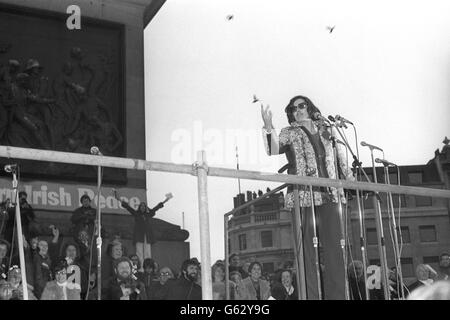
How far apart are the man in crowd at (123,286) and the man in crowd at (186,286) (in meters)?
0.23

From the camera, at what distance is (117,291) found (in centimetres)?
512

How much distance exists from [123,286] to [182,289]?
0.47 metres

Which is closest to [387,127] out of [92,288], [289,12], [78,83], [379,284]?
[289,12]

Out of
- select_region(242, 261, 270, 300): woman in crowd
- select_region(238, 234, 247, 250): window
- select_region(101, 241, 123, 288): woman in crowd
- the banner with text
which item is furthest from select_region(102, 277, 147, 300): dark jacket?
the banner with text

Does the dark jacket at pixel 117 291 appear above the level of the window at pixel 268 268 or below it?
below

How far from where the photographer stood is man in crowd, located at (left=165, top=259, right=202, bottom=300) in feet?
16.9

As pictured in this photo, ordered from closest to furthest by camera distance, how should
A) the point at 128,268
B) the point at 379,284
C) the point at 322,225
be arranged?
the point at 322,225 < the point at 128,268 < the point at 379,284

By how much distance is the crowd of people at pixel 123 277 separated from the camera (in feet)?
16.8

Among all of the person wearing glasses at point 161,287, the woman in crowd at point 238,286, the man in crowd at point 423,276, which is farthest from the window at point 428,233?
the person wearing glasses at point 161,287

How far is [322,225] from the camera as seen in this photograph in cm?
462

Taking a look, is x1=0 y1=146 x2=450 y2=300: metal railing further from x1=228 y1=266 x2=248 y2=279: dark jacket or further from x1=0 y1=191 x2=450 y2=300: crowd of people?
x1=228 y1=266 x2=248 y2=279: dark jacket

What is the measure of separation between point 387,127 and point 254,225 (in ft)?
10.9

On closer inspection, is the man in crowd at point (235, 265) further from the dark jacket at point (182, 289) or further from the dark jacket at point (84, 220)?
the dark jacket at point (84, 220)
